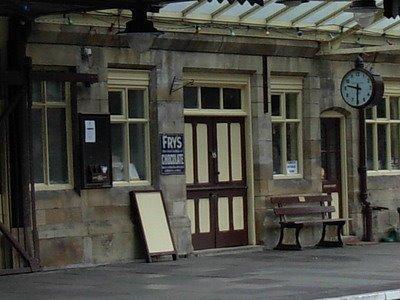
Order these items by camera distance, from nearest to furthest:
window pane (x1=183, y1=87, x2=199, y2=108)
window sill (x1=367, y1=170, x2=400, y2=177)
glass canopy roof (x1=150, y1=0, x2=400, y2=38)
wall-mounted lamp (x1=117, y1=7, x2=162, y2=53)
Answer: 1. wall-mounted lamp (x1=117, y1=7, x2=162, y2=53)
2. glass canopy roof (x1=150, y1=0, x2=400, y2=38)
3. window pane (x1=183, y1=87, x2=199, y2=108)
4. window sill (x1=367, y1=170, x2=400, y2=177)

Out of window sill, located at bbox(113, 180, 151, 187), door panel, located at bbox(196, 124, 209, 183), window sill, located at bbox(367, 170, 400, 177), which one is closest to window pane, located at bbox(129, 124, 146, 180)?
window sill, located at bbox(113, 180, 151, 187)

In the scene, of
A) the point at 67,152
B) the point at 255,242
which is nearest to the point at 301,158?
the point at 255,242

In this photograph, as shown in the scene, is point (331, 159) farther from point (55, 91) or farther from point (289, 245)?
point (55, 91)

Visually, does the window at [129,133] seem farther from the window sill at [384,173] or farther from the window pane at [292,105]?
the window sill at [384,173]

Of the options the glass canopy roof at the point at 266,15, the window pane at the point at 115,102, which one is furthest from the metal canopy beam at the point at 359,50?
the window pane at the point at 115,102

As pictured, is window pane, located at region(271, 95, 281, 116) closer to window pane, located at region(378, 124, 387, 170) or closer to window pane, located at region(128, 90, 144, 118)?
window pane, located at region(378, 124, 387, 170)

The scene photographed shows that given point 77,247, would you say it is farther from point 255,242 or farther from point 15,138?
point 255,242

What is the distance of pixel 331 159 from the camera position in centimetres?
2389

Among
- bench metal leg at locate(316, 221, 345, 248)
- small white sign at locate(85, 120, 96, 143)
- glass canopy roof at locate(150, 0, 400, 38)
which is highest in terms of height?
glass canopy roof at locate(150, 0, 400, 38)

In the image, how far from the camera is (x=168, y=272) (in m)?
18.1

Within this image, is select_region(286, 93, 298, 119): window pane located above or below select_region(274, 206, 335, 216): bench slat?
above

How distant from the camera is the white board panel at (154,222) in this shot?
1983cm

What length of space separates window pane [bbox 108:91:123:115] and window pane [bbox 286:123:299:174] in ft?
13.5

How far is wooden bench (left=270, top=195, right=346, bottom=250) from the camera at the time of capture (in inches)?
861
